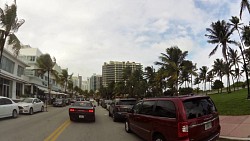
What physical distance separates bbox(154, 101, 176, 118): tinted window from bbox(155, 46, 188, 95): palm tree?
87.1ft

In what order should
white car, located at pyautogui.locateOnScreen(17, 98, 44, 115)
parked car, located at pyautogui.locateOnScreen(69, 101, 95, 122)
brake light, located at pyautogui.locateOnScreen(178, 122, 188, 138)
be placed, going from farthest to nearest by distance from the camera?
white car, located at pyautogui.locateOnScreen(17, 98, 44, 115) → parked car, located at pyautogui.locateOnScreen(69, 101, 95, 122) → brake light, located at pyautogui.locateOnScreen(178, 122, 188, 138)

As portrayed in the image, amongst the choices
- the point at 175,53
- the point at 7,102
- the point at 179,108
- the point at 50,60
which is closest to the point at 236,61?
the point at 175,53

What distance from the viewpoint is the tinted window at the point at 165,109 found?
7.20m

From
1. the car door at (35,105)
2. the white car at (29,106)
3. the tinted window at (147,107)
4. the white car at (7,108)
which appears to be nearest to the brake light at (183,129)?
the tinted window at (147,107)

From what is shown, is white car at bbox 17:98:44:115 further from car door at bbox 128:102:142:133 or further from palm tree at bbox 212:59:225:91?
palm tree at bbox 212:59:225:91

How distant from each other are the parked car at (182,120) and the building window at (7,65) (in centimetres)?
3221

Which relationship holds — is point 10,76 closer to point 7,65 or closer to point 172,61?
point 7,65

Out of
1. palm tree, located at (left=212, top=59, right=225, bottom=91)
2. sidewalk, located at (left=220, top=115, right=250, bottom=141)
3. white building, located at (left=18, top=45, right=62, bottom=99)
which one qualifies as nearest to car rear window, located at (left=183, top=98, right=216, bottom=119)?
sidewalk, located at (left=220, top=115, right=250, bottom=141)

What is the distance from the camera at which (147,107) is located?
9180 millimetres

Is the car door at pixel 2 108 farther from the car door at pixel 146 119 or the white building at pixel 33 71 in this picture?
the white building at pixel 33 71

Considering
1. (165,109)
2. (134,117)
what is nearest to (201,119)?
(165,109)

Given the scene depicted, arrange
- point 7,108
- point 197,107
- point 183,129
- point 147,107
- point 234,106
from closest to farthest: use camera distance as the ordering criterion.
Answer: point 183,129
point 197,107
point 147,107
point 7,108
point 234,106

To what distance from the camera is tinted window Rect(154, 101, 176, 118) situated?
7196mm

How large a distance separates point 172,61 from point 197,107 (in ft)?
96.5
